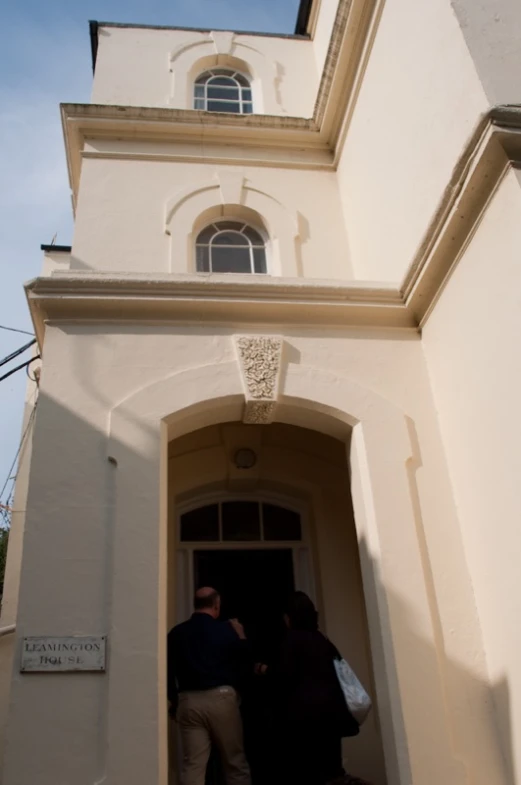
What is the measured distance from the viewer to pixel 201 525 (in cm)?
768

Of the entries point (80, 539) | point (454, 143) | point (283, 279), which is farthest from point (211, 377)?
point (454, 143)

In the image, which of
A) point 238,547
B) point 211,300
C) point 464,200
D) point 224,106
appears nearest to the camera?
point 464,200

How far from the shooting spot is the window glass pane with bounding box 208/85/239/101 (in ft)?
32.9

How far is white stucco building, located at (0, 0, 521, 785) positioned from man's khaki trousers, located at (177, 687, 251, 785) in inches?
20.2

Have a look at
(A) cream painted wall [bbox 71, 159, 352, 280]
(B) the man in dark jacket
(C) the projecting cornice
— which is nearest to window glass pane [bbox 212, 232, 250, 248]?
(A) cream painted wall [bbox 71, 159, 352, 280]

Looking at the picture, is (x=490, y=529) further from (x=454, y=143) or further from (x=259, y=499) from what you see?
(x=259, y=499)

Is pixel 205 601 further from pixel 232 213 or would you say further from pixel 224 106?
pixel 224 106

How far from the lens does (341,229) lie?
8250 mm

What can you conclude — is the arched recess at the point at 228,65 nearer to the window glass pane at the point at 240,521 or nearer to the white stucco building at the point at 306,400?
the white stucco building at the point at 306,400

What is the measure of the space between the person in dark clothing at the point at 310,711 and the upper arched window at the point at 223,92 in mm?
7591

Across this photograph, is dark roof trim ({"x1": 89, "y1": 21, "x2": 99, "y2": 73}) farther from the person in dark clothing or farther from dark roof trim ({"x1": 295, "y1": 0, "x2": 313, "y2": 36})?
the person in dark clothing

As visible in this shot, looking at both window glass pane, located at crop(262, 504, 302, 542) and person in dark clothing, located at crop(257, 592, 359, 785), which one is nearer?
person in dark clothing, located at crop(257, 592, 359, 785)

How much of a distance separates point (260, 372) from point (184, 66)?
6.14 m

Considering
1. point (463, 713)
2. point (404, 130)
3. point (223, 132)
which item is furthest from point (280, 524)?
point (223, 132)
